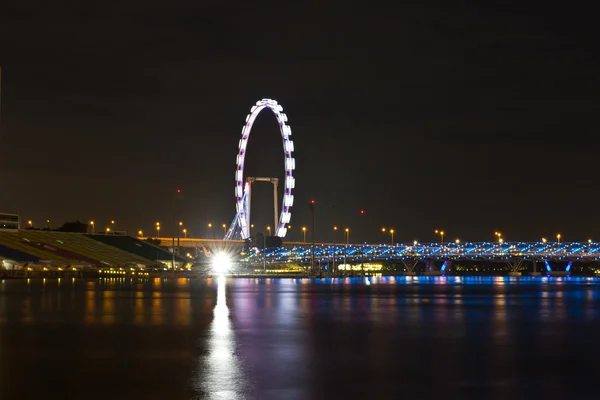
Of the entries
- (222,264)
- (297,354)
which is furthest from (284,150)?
(297,354)

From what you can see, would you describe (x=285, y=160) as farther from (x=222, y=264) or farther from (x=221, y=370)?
(x=221, y=370)

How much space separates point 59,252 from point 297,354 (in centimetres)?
15315

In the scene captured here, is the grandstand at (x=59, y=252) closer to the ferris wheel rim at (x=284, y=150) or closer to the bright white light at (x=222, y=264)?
the bright white light at (x=222, y=264)

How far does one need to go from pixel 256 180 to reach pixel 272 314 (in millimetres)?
124848

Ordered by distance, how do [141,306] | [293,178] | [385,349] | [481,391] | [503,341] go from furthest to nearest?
1. [293,178]
2. [141,306]
3. [503,341]
4. [385,349]
5. [481,391]

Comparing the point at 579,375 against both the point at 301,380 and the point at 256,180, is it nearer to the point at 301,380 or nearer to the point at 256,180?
the point at 301,380

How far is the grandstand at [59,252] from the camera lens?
15212cm

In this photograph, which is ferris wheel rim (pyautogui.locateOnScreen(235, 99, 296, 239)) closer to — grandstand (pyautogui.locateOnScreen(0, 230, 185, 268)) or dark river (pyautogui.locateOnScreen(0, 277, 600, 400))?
grandstand (pyautogui.locateOnScreen(0, 230, 185, 268))

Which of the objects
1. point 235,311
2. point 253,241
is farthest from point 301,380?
point 253,241

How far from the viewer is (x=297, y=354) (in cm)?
2522

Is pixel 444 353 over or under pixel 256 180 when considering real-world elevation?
under

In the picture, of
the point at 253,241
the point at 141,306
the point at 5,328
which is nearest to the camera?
the point at 5,328

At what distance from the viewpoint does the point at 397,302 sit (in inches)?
2142

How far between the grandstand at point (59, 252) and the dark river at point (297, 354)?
368 ft
